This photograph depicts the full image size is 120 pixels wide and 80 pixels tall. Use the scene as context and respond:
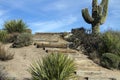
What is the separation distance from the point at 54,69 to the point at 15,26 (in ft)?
34.3

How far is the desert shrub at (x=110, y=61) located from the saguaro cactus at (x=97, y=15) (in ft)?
20.0

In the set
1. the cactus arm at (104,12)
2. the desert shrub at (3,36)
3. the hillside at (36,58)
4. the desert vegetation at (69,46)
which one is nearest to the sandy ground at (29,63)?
the hillside at (36,58)

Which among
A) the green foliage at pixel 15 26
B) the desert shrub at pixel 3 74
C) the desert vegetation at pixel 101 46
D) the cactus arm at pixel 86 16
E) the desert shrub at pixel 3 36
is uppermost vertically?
the cactus arm at pixel 86 16

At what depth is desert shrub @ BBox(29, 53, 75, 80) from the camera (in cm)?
1244

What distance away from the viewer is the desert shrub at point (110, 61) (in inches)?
678

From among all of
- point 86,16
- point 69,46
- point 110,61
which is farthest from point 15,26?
point 110,61

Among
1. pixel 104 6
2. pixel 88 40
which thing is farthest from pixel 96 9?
pixel 88 40

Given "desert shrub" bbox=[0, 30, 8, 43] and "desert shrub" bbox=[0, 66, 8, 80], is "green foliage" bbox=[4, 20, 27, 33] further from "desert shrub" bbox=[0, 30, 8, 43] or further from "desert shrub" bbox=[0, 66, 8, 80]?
"desert shrub" bbox=[0, 66, 8, 80]

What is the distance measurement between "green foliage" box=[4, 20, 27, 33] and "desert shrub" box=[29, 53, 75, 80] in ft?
32.3

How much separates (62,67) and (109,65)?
201 inches

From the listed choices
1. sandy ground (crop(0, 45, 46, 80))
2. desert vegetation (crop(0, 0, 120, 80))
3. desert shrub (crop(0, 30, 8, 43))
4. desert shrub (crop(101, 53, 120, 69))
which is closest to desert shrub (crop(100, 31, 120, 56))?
desert vegetation (crop(0, 0, 120, 80))

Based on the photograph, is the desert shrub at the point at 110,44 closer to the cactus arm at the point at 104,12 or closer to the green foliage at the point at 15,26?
the cactus arm at the point at 104,12

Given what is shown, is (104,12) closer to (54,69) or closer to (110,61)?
(110,61)

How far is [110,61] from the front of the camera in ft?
56.9
